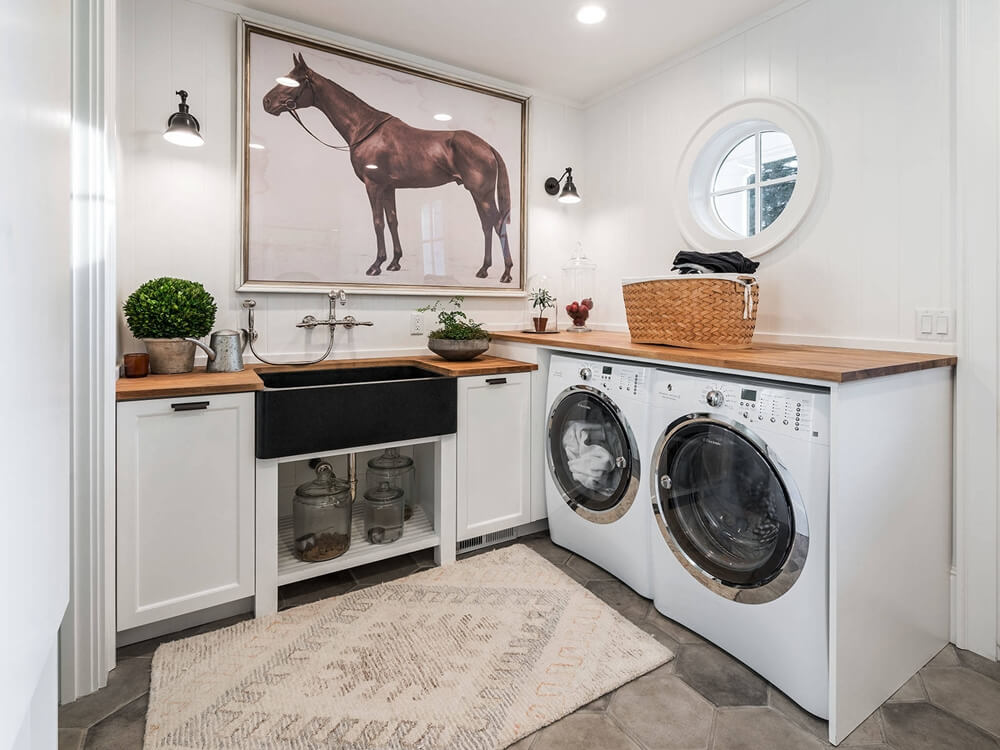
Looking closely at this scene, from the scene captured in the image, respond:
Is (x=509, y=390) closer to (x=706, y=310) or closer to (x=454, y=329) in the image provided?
(x=454, y=329)

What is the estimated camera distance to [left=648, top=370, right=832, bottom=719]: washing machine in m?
1.48

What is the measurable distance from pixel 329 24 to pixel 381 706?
2.81m

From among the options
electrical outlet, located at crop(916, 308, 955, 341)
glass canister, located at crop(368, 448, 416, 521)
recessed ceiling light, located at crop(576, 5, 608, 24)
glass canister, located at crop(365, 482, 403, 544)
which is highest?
recessed ceiling light, located at crop(576, 5, 608, 24)

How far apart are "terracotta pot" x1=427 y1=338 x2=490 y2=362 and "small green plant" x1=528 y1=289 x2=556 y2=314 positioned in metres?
0.56

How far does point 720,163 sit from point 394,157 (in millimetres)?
1659

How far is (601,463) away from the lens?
2.25 meters

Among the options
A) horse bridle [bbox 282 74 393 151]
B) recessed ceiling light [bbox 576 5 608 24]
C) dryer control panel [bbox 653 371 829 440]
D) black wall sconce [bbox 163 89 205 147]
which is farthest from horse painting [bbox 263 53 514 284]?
dryer control panel [bbox 653 371 829 440]

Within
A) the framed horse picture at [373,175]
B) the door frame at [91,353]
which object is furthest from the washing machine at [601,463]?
the door frame at [91,353]

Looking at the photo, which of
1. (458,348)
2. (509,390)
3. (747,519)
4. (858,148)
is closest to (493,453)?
(509,390)

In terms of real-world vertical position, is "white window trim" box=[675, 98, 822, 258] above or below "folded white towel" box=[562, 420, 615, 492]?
above

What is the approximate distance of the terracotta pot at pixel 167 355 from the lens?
6.64 feet

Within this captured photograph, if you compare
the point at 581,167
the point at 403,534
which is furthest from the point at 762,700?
the point at 581,167

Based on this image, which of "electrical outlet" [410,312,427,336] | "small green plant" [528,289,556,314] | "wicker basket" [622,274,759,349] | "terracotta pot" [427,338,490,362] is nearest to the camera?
"wicker basket" [622,274,759,349]

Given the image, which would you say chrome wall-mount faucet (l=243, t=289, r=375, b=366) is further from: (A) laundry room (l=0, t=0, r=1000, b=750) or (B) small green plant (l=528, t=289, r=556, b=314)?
(B) small green plant (l=528, t=289, r=556, b=314)
